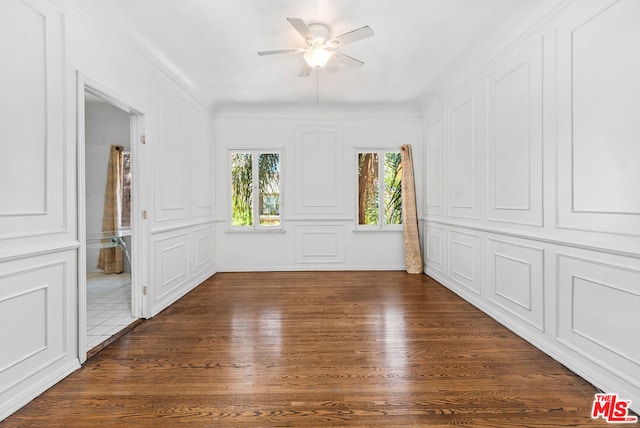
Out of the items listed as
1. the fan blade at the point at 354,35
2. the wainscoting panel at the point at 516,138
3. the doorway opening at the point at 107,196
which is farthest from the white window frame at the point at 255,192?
the wainscoting panel at the point at 516,138

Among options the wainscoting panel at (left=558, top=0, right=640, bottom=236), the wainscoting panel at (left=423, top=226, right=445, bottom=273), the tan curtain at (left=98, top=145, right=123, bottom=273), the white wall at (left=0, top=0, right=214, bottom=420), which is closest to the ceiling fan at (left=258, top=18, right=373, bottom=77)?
the white wall at (left=0, top=0, right=214, bottom=420)

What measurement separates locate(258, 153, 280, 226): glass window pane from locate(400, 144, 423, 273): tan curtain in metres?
2.17

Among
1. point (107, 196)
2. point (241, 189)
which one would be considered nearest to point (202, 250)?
point (241, 189)

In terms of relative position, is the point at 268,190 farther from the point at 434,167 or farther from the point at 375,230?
the point at 434,167

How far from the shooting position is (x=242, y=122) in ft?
17.8

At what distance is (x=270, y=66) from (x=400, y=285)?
3.33m

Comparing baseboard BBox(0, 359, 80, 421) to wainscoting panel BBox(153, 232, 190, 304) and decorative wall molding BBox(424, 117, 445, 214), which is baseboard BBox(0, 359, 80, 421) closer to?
wainscoting panel BBox(153, 232, 190, 304)

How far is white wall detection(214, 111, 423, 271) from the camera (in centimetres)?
543

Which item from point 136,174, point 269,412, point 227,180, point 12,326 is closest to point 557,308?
point 269,412

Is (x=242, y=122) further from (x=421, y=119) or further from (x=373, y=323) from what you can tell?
(x=373, y=323)

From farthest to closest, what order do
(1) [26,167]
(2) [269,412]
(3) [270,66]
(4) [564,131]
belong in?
1. (3) [270,66]
2. (4) [564,131]
3. (1) [26,167]
4. (2) [269,412]

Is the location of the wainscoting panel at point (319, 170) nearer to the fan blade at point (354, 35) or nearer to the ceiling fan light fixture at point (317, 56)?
the ceiling fan light fixture at point (317, 56)

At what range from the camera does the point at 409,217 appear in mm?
5316

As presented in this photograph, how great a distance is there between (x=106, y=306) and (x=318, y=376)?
275 cm
